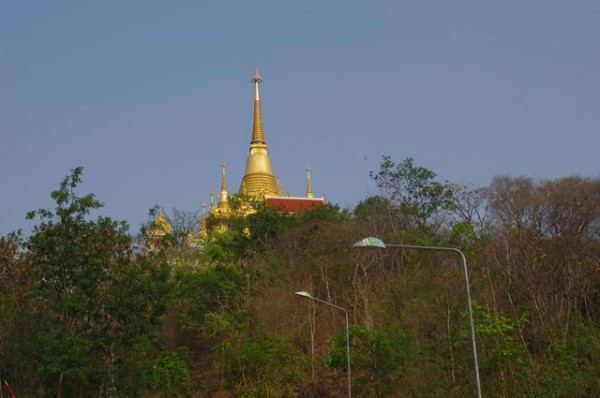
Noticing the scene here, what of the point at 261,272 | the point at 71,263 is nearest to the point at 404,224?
the point at 261,272

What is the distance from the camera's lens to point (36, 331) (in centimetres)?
2597

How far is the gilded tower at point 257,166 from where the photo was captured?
72250 millimetres

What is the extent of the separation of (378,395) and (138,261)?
875 centimetres

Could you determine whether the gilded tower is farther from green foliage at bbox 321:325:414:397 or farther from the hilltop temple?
green foliage at bbox 321:325:414:397

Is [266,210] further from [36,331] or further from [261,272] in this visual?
[36,331]

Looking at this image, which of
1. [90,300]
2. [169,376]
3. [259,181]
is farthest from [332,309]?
[259,181]

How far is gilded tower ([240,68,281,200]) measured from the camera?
2844 inches

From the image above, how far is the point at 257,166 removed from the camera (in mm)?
73438

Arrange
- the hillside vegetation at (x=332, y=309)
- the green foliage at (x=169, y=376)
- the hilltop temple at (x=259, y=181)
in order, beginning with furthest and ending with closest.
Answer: the hilltop temple at (x=259, y=181) → the green foliage at (x=169, y=376) → the hillside vegetation at (x=332, y=309)

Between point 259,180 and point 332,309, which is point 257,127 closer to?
point 259,180

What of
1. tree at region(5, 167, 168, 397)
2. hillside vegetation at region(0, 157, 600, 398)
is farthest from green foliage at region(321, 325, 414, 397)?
tree at region(5, 167, 168, 397)

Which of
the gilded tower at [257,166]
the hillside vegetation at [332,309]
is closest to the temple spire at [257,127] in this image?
the gilded tower at [257,166]

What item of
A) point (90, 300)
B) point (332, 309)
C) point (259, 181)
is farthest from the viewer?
point (259, 181)

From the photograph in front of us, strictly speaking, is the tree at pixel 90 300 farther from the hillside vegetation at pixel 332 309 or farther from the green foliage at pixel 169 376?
the green foliage at pixel 169 376
